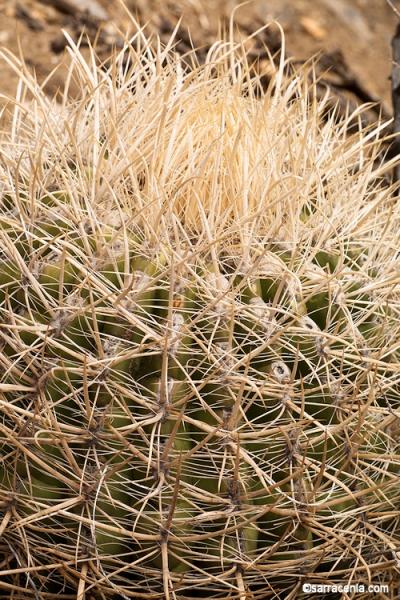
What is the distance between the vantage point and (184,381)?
1.52m

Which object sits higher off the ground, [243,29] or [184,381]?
[184,381]

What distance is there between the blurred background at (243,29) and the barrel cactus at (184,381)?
158cm

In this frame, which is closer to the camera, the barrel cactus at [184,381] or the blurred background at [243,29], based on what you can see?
the barrel cactus at [184,381]

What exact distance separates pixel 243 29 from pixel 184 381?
3.32 metres

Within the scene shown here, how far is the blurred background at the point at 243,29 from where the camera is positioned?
3.91m

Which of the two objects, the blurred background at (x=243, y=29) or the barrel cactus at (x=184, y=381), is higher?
the barrel cactus at (x=184, y=381)

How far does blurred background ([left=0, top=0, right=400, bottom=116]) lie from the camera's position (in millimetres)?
3909

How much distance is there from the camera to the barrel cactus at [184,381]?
1546 millimetres

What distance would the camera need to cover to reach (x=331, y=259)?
1.78 metres

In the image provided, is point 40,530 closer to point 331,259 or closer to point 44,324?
point 44,324

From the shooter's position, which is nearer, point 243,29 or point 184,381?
point 184,381

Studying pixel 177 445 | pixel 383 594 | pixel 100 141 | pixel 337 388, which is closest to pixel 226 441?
pixel 177 445

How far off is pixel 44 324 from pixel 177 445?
0.30 metres

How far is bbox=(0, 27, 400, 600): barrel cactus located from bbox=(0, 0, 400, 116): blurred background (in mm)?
1576
